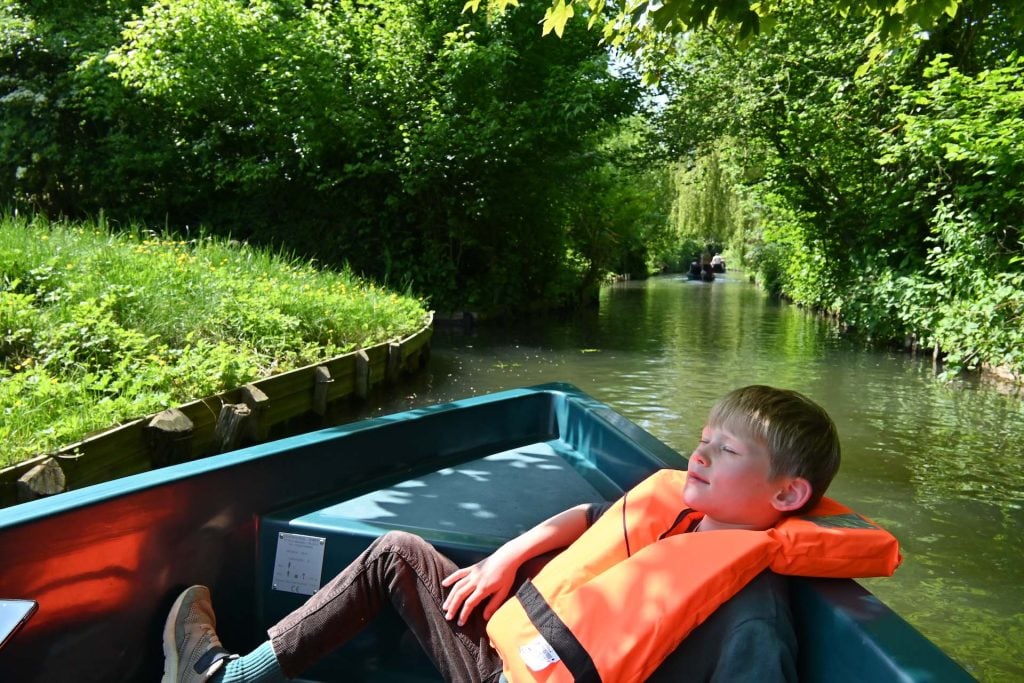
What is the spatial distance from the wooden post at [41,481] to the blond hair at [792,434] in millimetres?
3123

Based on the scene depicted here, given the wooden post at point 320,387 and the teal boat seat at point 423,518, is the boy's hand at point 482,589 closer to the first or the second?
the teal boat seat at point 423,518

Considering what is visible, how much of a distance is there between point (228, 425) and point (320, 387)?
1708 mm

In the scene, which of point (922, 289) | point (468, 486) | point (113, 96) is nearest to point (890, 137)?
point (922, 289)

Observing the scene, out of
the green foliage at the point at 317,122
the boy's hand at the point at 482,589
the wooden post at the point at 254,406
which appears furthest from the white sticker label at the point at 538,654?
the green foliage at the point at 317,122

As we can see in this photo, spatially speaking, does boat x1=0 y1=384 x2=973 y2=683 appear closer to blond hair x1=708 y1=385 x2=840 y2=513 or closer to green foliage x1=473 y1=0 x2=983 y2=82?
blond hair x1=708 y1=385 x2=840 y2=513

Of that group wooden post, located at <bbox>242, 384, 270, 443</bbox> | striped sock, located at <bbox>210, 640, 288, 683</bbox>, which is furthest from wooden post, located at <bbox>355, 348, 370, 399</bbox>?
striped sock, located at <bbox>210, 640, 288, 683</bbox>

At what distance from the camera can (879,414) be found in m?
7.98

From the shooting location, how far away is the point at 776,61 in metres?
14.0

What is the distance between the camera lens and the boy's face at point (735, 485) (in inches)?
58.4

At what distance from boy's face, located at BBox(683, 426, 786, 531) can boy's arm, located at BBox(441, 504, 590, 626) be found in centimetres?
40

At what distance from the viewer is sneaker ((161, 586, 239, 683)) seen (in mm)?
1719

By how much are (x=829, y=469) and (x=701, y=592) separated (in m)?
0.39

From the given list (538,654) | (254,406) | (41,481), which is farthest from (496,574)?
(254,406)

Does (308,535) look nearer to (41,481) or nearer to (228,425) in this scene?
(41,481)
